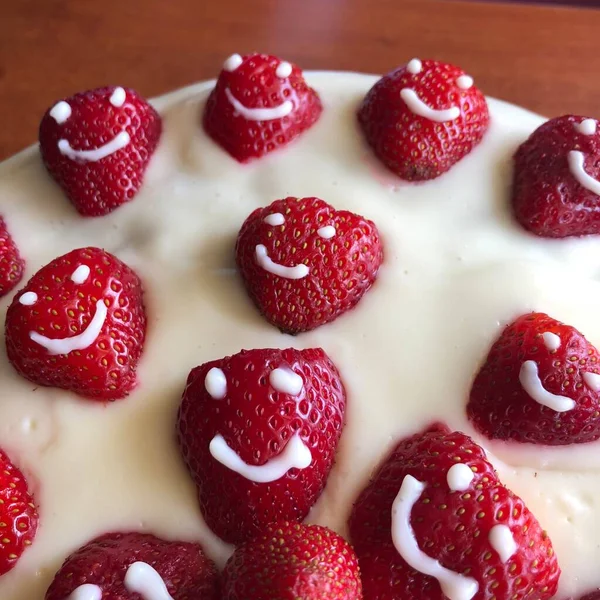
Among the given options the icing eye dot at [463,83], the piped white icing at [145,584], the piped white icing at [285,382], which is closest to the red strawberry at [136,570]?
the piped white icing at [145,584]

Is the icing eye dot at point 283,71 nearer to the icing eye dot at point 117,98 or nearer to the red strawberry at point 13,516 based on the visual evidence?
the icing eye dot at point 117,98

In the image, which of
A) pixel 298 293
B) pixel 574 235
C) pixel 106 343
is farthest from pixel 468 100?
pixel 106 343

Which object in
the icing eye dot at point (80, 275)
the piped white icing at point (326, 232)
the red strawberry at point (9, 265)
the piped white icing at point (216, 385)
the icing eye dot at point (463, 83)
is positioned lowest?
the red strawberry at point (9, 265)

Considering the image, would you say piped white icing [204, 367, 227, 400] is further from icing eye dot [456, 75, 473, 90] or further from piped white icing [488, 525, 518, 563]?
icing eye dot [456, 75, 473, 90]

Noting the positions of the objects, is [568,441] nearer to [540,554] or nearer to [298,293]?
[540,554]

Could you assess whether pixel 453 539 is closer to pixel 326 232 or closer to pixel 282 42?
pixel 326 232

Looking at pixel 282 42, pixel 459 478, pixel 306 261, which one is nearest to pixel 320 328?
pixel 306 261

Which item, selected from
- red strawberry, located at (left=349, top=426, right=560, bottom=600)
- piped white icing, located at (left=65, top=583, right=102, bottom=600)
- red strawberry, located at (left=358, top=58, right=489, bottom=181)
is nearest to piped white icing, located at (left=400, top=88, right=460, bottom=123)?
red strawberry, located at (left=358, top=58, right=489, bottom=181)
